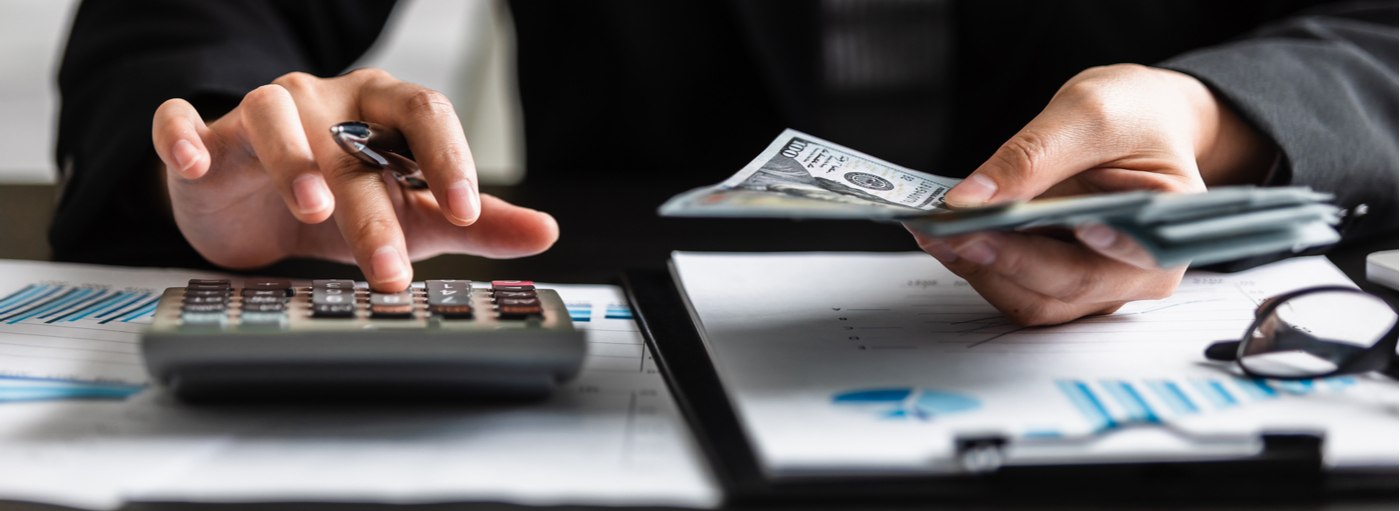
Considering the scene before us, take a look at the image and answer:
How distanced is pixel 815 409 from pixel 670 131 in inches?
31.1

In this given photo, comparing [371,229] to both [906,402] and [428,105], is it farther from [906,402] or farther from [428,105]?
[906,402]

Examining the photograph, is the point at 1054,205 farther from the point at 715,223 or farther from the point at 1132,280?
the point at 715,223

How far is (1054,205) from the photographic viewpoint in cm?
38

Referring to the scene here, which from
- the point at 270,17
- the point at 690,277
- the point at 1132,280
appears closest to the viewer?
the point at 1132,280

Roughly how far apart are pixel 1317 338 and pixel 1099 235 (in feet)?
0.44

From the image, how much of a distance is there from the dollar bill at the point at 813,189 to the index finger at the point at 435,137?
0.12m

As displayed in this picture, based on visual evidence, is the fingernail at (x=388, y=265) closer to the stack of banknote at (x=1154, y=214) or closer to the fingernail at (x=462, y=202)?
the fingernail at (x=462, y=202)

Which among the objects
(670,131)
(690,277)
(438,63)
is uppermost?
(690,277)

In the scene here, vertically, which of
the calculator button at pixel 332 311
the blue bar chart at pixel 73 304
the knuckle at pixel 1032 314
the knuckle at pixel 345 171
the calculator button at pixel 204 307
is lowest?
the blue bar chart at pixel 73 304

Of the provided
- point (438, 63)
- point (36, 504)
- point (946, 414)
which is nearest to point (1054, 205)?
point (946, 414)

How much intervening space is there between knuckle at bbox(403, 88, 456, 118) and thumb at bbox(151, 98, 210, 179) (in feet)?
0.35

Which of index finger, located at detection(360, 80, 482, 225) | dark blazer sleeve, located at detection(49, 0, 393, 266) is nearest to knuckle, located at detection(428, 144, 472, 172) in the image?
index finger, located at detection(360, 80, 482, 225)

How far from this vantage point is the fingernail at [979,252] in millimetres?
476

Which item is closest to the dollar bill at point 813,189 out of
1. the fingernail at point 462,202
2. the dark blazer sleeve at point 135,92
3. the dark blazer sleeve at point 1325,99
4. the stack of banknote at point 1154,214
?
the stack of banknote at point 1154,214
